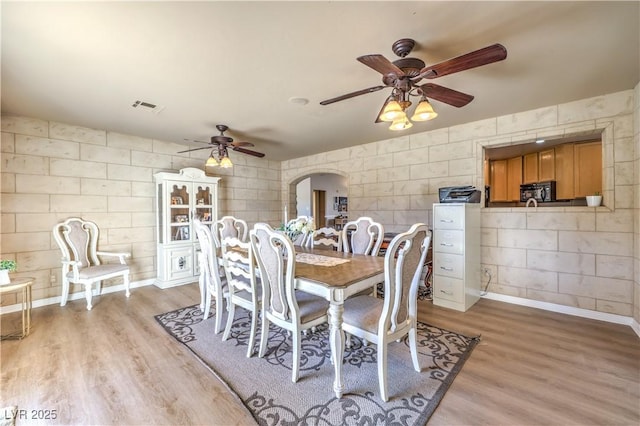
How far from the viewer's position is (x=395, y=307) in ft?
5.93

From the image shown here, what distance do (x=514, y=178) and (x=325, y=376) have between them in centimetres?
546

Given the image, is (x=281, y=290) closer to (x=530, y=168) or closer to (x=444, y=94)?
(x=444, y=94)

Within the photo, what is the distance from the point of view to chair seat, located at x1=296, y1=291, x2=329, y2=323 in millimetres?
2027

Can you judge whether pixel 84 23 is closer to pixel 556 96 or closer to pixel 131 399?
pixel 131 399

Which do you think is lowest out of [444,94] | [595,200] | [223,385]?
[223,385]

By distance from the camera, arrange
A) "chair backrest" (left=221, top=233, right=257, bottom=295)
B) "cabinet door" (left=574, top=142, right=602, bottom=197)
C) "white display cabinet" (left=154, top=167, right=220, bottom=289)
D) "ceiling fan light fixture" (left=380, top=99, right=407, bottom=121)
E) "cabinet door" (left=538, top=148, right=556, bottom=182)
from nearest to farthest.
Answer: "ceiling fan light fixture" (left=380, top=99, right=407, bottom=121) < "chair backrest" (left=221, top=233, right=257, bottom=295) < "cabinet door" (left=574, top=142, right=602, bottom=197) < "white display cabinet" (left=154, top=167, right=220, bottom=289) < "cabinet door" (left=538, top=148, right=556, bottom=182)

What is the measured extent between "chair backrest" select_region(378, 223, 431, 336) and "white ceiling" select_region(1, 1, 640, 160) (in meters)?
1.35

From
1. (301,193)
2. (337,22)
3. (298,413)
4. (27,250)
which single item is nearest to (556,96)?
(337,22)

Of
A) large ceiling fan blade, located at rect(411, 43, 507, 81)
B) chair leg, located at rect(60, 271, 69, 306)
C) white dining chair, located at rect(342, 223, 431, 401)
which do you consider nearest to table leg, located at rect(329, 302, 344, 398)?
white dining chair, located at rect(342, 223, 431, 401)

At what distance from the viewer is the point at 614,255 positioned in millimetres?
2930

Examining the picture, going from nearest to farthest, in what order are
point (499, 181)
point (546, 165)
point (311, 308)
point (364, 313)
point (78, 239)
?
point (364, 313), point (311, 308), point (78, 239), point (546, 165), point (499, 181)

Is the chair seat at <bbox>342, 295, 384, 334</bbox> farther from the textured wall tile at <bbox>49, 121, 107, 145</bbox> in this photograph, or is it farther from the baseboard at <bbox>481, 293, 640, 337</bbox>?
the textured wall tile at <bbox>49, 121, 107, 145</bbox>

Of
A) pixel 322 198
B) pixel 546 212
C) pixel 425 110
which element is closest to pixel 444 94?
pixel 425 110

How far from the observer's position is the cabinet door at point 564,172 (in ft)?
13.8
